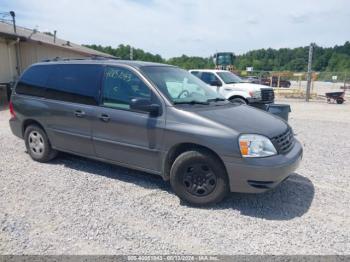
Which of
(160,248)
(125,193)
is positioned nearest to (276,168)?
(160,248)

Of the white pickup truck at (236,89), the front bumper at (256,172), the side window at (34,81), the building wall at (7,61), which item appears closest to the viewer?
the front bumper at (256,172)

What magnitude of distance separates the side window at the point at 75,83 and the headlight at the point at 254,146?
2.28 m

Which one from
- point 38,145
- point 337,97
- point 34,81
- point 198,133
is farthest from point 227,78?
point 337,97

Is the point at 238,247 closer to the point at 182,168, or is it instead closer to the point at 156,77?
the point at 182,168

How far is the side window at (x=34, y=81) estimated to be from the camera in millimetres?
5332

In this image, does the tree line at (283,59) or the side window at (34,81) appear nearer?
the side window at (34,81)

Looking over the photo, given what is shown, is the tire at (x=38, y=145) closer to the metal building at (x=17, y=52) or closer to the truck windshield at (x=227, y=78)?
the truck windshield at (x=227, y=78)

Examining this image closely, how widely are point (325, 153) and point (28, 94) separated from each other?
5979mm

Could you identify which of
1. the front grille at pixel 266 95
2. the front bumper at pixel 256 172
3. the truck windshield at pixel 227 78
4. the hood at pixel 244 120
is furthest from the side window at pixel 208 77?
the front bumper at pixel 256 172

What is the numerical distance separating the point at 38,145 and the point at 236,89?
7.87m

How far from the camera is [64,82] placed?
5.05m

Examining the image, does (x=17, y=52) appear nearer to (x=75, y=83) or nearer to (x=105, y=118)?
(x=75, y=83)

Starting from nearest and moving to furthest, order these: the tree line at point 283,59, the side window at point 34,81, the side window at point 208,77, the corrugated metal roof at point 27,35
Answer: the side window at point 34,81
the side window at point 208,77
the corrugated metal roof at point 27,35
the tree line at point 283,59

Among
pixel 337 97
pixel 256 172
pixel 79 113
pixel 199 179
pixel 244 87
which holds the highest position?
pixel 244 87
